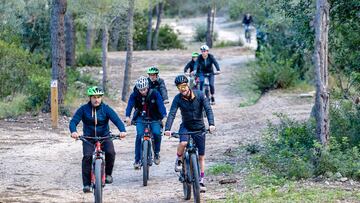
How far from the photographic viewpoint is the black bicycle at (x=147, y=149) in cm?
1255

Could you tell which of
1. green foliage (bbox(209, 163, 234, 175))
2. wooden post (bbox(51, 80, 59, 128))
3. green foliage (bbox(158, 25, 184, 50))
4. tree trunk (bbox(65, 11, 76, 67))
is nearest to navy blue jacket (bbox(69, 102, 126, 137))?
green foliage (bbox(209, 163, 234, 175))

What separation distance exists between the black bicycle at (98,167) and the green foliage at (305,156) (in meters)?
2.86

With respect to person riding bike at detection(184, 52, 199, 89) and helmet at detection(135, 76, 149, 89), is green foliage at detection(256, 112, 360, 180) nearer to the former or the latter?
helmet at detection(135, 76, 149, 89)

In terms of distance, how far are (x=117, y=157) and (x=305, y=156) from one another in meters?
4.77

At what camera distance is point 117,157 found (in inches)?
622

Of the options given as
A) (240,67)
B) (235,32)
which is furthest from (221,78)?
(235,32)

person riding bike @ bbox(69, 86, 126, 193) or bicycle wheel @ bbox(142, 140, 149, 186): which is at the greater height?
person riding bike @ bbox(69, 86, 126, 193)

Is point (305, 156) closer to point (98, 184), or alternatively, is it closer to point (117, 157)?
point (98, 184)

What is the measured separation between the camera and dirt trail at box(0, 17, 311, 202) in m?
11.9

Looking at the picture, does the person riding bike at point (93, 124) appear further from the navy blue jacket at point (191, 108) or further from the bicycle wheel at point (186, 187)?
the bicycle wheel at point (186, 187)

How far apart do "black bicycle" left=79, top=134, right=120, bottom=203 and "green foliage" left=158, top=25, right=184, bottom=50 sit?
138 ft

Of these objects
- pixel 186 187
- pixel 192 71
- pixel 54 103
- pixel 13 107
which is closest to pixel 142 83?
pixel 186 187

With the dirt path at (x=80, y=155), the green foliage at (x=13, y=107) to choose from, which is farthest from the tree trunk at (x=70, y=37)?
the dirt path at (x=80, y=155)

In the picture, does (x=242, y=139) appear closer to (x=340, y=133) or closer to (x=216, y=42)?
(x=340, y=133)
